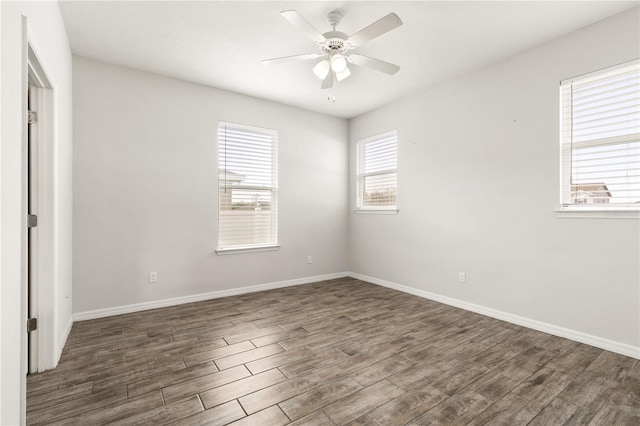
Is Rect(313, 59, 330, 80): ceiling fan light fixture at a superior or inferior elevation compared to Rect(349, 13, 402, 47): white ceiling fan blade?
inferior

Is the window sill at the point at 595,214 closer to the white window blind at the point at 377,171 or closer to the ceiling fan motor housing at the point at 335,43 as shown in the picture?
the white window blind at the point at 377,171

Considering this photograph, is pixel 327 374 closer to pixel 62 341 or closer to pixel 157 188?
pixel 62 341

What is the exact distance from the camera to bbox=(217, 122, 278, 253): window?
4.07 m

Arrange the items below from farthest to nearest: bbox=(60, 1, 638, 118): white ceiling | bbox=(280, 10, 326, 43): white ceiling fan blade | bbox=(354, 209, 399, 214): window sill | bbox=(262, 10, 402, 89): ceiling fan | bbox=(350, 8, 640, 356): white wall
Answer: bbox=(354, 209, 399, 214): window sill < bbox=(350, 8, 640, 356): white wall < bbox=(60, 1, 638, 118): white ceiling < bbox=(262, 10, 402, 89): ceiling fan < bbox=(280, 10, 326, 43): white ceiling fan blade

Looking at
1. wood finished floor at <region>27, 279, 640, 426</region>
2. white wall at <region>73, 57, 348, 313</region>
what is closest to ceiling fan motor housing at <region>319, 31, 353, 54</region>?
white wall at <region>73, 57, 348, 313</region>

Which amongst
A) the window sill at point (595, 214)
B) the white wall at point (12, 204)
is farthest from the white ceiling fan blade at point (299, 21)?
the window sill at point (595, 214)

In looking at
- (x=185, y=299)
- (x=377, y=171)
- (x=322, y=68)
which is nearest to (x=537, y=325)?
(x=377, y=171)

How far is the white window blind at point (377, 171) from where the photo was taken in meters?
4.56

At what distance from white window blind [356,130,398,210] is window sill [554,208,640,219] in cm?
205

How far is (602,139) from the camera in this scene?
2594 millimetres

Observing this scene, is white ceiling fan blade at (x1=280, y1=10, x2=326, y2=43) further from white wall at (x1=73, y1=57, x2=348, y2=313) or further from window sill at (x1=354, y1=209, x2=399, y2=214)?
window sill at (x1=354, y1=209, x2=399, y2=214)

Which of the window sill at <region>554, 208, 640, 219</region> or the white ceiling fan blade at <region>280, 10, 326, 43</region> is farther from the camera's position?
the window sill at <region>554, 208, 640, 219</region>

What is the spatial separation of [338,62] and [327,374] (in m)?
2.38

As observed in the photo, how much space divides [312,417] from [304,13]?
284 centimetres
